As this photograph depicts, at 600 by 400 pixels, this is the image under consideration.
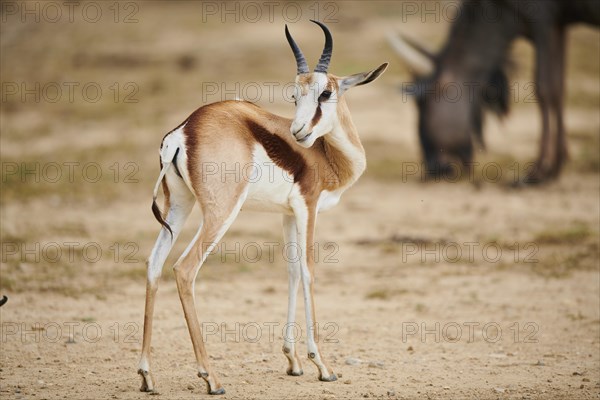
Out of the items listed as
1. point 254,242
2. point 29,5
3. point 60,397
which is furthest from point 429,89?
point 29,5

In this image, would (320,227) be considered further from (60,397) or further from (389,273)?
(60,397)

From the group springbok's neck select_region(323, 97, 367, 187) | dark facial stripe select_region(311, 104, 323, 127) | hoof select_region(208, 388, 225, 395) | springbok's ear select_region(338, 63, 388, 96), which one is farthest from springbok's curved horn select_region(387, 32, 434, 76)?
hoof select_region(208, 388, 225, 395)

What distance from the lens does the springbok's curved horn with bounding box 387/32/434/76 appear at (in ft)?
45.2

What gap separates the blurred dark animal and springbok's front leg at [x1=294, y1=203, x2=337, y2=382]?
8.06 meters

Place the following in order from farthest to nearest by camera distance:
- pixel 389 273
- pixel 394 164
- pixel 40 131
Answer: pixel 40 131, pixel 394 164, pixel 389 273

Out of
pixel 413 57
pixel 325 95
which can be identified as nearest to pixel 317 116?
pixel 325 95

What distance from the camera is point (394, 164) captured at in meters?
14.6

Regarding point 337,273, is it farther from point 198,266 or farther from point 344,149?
point 198,266

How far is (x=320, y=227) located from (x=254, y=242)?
3.95 feet

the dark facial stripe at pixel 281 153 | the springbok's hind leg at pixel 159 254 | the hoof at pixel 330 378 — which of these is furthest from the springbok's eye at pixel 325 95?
the hoof at pixel 330 378

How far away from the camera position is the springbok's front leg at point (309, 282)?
18.7 ft

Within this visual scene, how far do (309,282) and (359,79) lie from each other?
1.32 m

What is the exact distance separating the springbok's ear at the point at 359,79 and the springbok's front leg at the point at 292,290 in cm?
94

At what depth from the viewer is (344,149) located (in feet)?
19.7
